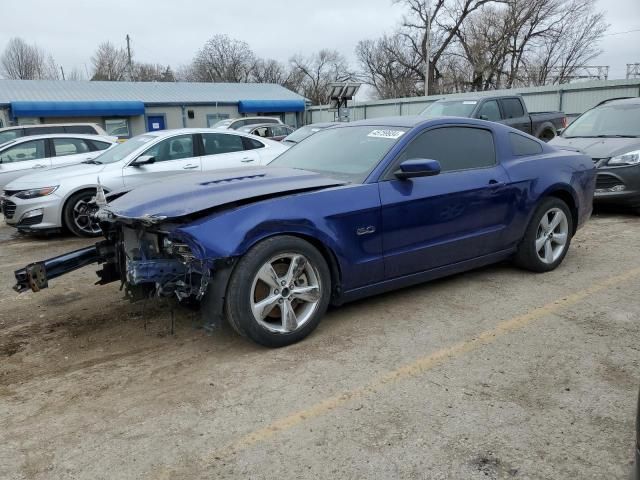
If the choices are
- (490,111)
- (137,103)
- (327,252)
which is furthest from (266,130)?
(137,103)

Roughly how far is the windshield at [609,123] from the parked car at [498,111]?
2.55m

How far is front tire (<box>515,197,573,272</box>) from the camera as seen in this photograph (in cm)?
515

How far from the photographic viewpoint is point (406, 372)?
338cm

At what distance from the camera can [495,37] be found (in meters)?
42.4

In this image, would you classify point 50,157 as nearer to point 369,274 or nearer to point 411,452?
point 369,274

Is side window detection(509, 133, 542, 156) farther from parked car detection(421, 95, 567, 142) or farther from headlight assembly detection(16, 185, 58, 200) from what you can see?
parked car detection(421, 95, 567, 142)

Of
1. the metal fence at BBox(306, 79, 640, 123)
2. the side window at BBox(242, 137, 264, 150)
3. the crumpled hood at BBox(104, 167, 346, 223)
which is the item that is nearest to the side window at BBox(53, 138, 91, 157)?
the side window at BBox(242, 137, 264, 150)

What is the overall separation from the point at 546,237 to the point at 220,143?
5.43 meters

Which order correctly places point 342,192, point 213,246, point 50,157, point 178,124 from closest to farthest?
point 213,246
point 342,192
point 50,157
point 178,124

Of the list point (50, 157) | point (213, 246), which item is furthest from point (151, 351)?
point (50, 157)

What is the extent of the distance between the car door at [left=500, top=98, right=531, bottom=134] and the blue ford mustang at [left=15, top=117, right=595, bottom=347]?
7.56m

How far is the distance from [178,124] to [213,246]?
32238mm

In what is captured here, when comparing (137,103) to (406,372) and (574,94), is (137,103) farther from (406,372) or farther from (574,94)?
(406,372)

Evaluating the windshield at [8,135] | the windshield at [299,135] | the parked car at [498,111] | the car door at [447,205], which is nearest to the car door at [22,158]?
the windshield at [8,135]
